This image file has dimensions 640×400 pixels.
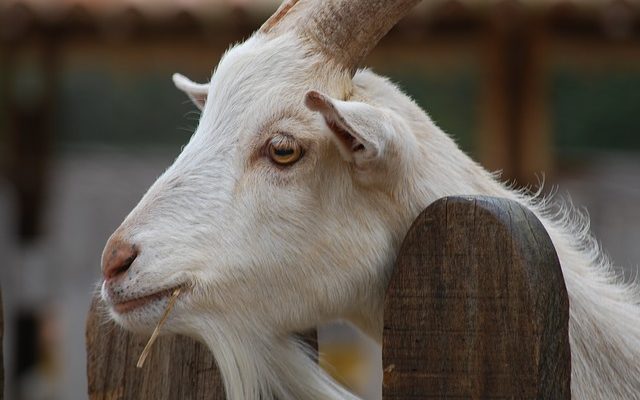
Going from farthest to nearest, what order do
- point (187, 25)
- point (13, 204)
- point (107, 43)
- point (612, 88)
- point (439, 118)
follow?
1. point (612, 88)
2. point (439, 118)
3. point (13, 204)
4. point (107, 43)
5. point (187, 25)

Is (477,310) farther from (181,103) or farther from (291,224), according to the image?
(181,103)

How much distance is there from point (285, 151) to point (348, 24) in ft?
1.28

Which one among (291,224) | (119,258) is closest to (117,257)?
(119,258)

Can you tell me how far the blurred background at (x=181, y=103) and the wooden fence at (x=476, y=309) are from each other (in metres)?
3.58

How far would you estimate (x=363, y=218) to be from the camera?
320 centimetres

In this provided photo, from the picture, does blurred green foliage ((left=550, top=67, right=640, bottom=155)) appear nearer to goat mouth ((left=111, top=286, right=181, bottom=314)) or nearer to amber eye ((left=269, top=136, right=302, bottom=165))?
amber eye ((left=269, top=136, right=302, bottom=165))

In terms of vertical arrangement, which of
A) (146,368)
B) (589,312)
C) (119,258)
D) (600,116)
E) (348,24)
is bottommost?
(146,368)

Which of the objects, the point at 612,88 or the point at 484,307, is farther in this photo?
the point at 612,88

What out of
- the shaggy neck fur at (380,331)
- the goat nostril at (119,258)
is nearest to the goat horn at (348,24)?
the shaggy neck fur at (380,331)

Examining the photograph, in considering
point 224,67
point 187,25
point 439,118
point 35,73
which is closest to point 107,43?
point 187,25

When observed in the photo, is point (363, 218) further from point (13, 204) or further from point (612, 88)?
point (612, 88)

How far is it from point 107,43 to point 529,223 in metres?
7.54

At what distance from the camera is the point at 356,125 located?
2.98 metres

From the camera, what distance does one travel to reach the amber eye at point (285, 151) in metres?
3.18
